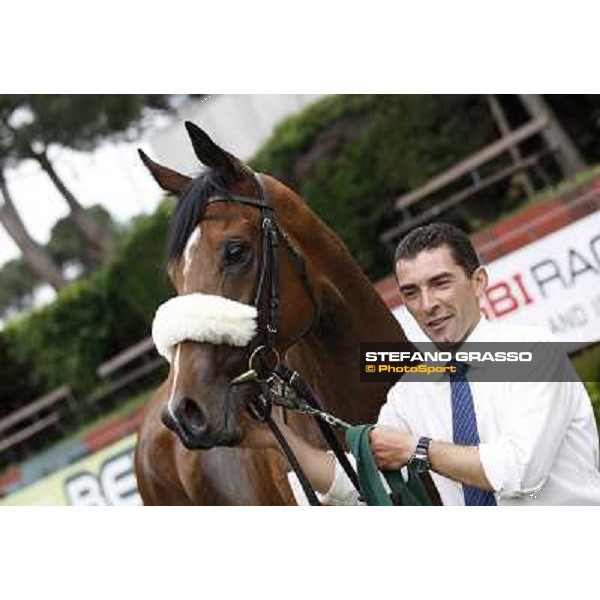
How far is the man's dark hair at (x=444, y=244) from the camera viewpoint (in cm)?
209

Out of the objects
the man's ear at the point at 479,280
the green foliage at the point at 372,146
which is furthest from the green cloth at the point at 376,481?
the green foliage at the point at 372,146

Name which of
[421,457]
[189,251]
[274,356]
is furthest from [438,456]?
[189,251]

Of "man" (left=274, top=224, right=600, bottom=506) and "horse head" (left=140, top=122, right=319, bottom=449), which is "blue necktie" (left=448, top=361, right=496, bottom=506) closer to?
"man" (left=274, top=224, right=600, bottom=506)

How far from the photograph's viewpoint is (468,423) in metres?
2.04

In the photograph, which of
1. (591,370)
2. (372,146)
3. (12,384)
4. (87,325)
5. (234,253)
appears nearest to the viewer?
(234,253)

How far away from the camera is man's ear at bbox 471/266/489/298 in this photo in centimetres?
211

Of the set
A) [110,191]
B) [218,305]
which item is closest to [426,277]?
[218,305]

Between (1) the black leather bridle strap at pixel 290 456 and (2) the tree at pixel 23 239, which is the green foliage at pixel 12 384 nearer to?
(2) the tree at pixel 23 239

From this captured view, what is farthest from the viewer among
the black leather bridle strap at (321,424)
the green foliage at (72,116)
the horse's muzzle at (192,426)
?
the green foliage at (72,116)

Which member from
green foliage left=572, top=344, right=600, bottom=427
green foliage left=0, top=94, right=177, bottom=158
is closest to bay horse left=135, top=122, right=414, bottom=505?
green foliage left=572, top=344, right=600, bottom=427

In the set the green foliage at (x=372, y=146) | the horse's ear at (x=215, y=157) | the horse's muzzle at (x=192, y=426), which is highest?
the green foliage at (x=372, y=146)

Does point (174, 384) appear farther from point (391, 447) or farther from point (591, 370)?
point (591, 370)

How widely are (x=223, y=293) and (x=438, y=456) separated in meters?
0.55

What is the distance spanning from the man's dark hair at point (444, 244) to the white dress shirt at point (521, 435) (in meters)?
0.14
